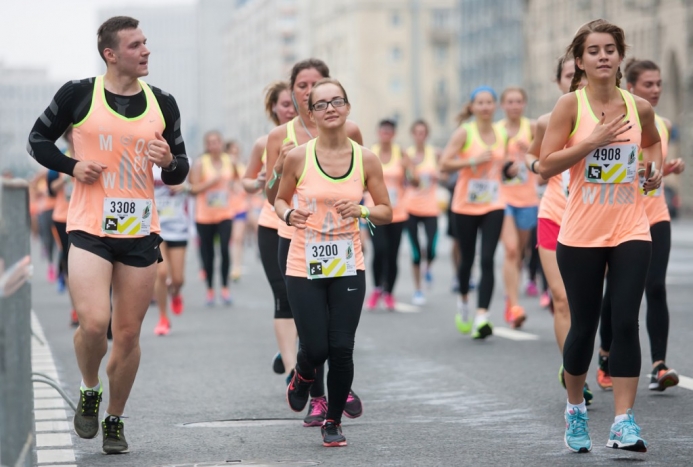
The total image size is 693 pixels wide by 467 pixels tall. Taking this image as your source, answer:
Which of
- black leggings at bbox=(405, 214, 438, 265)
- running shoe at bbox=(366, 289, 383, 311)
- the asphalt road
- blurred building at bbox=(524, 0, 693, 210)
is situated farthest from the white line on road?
blurred building at bbox=(524, 0, 693, 210)

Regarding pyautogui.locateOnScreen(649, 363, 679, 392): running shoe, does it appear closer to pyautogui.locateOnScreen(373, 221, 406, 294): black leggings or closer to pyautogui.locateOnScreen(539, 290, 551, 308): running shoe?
pyautogui.locateOnScreen(539, 290, 551, 308): running shoe

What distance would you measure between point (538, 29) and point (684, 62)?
86.4ft

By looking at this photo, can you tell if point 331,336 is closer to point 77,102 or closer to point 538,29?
point 77,102

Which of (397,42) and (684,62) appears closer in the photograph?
(684,62)

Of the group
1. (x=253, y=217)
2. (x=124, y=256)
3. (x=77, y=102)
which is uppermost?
(x=77, y=102)

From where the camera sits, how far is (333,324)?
7.30 meters

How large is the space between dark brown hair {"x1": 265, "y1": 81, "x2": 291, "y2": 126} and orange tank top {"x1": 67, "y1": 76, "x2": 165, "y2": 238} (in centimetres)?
245

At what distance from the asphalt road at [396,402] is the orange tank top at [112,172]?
1.12m

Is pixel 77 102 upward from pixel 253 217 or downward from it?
upward

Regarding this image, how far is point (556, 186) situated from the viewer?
945 centimetres

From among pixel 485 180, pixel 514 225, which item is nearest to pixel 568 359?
pixel 485 180

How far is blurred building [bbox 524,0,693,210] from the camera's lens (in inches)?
2211

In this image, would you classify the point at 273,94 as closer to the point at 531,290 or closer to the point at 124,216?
the point at 124,216

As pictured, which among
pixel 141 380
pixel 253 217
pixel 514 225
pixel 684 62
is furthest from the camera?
pixel 684 62
